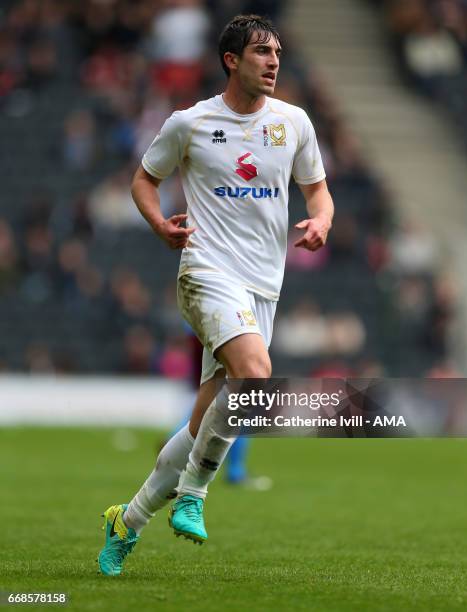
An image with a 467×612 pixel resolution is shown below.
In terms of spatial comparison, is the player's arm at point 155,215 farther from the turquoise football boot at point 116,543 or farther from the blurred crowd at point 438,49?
the blurred crowd at point 438,49

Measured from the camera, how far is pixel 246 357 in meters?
6.39

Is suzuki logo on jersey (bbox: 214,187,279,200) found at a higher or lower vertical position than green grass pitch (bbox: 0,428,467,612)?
higher

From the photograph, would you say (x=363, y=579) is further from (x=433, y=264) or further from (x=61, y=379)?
(x=433, y=264)

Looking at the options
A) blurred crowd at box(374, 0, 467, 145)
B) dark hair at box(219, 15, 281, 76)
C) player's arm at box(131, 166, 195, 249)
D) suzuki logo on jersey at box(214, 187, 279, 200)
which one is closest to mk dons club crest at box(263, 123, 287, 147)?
suzuki logo on jersey at box(214, 187, 279, 200)

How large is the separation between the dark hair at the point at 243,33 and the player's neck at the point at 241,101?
0.11 meters

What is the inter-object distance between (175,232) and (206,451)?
3.11 feet

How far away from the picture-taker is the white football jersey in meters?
6.77

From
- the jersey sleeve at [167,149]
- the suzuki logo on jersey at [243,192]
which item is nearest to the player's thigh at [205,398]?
the suzuki logo on jersey at [243,192]

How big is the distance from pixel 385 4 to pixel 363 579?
2325 cm

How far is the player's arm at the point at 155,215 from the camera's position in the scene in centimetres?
651

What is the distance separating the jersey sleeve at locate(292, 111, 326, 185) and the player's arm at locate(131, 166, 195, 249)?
645mm

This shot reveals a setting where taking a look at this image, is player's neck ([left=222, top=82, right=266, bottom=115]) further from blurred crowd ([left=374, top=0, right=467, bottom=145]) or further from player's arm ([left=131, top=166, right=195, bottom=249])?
blurred crowd ([left=374, top=0, right=467, bottom=145])

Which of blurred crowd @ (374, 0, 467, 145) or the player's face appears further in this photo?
blurred crowd @ (374, 0, 467, 145)

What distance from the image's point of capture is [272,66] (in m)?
6.77
